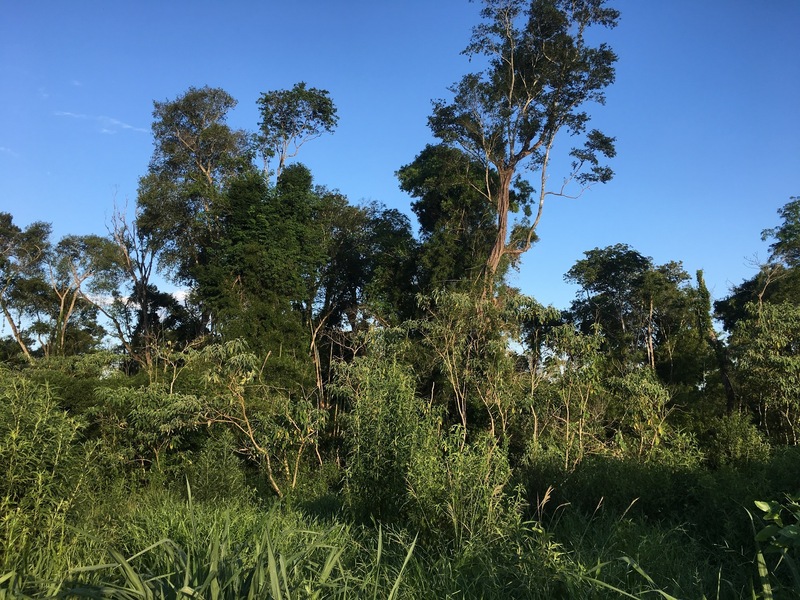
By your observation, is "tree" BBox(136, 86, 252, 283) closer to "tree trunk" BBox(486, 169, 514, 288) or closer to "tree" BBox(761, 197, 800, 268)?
"tree trunk" BBox(486, 169, 514, 288)

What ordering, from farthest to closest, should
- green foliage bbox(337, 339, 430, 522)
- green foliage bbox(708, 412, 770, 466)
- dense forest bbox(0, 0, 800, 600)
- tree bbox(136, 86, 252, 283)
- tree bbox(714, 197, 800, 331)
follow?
tree bbox(136, 86, 252, 283)
tree bbox(714, 197, 800, 331)
green foliage bbox(708, 412, 770, 466)
green foliage bbox(337, 339, 430, 522)
dense forest bbox(0, 0, 800, 600)

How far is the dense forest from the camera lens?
13.5 feet

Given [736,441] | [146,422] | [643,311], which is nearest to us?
[146,422]

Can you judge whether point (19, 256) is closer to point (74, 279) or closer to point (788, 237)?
point (74, 279)

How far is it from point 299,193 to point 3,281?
50.9 ft

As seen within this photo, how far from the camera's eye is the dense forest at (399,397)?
162 inches

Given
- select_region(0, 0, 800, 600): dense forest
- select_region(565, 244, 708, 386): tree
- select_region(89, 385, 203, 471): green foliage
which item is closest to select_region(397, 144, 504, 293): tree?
select_region(0, 0, 800, 600): dense forest

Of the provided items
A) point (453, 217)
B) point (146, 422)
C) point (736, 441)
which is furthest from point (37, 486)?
point (453, 217)

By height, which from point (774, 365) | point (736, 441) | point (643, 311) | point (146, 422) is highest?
point (643, 311)

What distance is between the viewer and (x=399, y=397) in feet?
22.0

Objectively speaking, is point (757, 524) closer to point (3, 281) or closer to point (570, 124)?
point (570, 124)

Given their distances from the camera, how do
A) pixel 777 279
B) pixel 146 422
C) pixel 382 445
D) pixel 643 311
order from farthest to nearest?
pixel 643 311, pixel 777 279, pixel 146 422, pixel 382 445

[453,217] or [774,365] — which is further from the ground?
[453,217]

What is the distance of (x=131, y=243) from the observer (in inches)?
920
